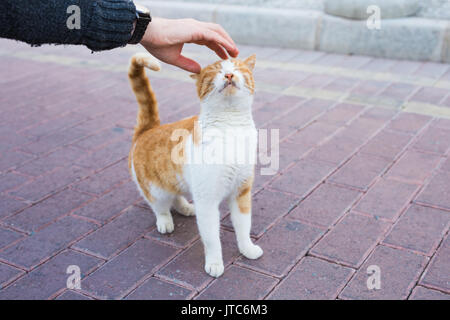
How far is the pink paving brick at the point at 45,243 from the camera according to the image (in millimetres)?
2404

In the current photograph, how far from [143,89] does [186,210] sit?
73cm

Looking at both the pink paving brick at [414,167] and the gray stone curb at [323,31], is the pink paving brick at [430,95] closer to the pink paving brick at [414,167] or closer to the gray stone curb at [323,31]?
the gray stone curb at [323,31]

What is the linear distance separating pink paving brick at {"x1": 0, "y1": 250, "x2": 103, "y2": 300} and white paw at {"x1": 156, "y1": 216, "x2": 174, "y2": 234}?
37cm

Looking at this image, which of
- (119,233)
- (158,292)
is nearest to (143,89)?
(119,233)

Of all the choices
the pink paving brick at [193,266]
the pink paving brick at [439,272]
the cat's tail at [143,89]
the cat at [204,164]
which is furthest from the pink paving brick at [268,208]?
the pink paving brick at [439,272]

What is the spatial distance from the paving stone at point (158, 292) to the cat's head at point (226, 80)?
0.88 meters

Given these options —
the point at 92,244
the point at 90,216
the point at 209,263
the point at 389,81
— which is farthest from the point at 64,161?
the point at 389,81

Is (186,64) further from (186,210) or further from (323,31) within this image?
(323,31)

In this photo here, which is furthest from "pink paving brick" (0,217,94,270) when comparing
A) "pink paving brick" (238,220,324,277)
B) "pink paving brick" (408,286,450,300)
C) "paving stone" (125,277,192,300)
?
"pink paving brick" (408,286,450,300)

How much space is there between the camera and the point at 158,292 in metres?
2.17

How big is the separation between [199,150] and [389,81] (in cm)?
316

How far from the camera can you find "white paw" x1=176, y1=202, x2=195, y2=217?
9.00ft

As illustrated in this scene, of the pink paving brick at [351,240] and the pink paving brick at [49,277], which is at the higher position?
the pink paving brick at [351,240]

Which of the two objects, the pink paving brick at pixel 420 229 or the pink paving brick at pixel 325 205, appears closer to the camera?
the pink paving brick at pixel 420 229
